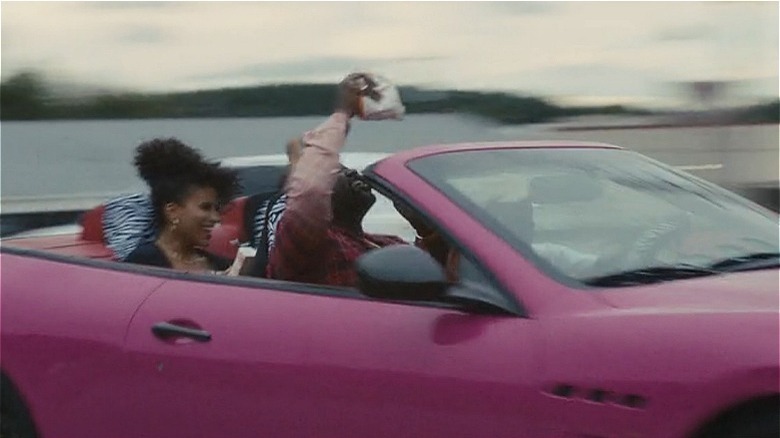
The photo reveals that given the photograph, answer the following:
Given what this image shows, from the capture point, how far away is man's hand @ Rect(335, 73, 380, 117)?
4734 millimetres

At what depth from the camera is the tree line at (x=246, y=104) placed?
6.50m

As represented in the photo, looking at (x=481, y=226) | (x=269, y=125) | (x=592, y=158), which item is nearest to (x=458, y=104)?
(x=269, y=125)

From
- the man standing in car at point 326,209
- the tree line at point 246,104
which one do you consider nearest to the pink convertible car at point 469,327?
the man standing in car at point 326,209

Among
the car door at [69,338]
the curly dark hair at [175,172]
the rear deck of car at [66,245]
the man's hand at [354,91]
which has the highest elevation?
the man's hand at [354,91]

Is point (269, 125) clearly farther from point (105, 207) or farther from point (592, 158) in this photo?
point (592, 158)

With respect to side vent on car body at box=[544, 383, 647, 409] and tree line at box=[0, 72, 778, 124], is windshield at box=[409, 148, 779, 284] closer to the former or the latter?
side vent on car body at box=[544, 383, 647, 409]

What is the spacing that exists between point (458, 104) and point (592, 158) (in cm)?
248

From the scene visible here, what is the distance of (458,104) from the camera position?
7148mm

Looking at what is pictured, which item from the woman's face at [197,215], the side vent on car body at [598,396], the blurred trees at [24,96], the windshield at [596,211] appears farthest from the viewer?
the blurred trees at [24,96]

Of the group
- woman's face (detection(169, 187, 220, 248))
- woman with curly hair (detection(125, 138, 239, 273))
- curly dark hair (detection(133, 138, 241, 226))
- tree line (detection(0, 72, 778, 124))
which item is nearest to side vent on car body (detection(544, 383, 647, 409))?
tree line (detection(0, 72, 778, 124))

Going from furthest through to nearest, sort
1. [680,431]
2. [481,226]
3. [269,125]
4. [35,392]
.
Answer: [269,125], [35,392], [481,226], [680,431]

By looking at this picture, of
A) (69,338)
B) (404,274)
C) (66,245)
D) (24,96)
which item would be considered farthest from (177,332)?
(24,96)

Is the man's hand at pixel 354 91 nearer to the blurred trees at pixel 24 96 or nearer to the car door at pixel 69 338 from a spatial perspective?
the car door at pixel 69 338

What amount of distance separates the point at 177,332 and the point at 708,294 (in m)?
1.57
